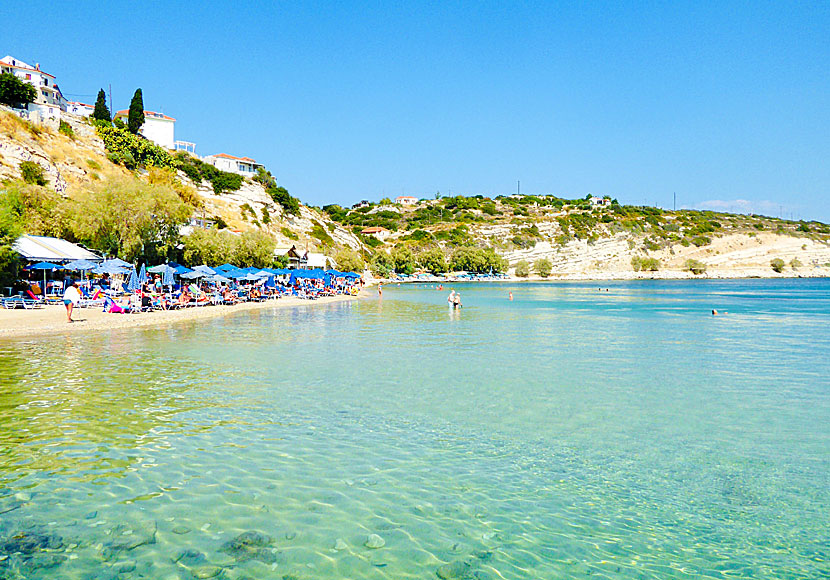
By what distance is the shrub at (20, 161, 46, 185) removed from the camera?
5019cm

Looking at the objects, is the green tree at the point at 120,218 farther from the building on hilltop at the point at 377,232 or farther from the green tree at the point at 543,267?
the green tree at the point at 543,267

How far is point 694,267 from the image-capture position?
463ft

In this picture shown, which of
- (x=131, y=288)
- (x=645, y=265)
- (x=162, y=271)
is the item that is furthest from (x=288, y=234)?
(x=645, y=265)

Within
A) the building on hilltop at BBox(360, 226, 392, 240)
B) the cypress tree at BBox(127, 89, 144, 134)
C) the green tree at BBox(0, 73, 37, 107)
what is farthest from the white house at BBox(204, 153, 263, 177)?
the building on hilltop at BBox(360, 226, 392, 240)

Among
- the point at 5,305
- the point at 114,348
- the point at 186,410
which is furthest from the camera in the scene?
the point at 5,305

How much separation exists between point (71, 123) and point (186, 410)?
75.3 m

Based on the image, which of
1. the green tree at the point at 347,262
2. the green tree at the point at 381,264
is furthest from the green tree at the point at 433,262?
the green tree at the point at 347,262

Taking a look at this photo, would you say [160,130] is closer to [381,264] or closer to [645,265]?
[381,264]

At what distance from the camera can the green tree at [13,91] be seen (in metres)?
62.5

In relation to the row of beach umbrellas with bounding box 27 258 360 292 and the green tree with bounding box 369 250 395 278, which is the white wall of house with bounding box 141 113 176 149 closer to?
the green tree with bounding box 369 250 395 278

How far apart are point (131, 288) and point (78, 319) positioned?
463cm

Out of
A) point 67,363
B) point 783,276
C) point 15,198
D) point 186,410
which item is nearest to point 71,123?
point 15,198

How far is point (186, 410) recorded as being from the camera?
10406 millimetres

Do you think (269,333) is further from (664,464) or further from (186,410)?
(664,464)
